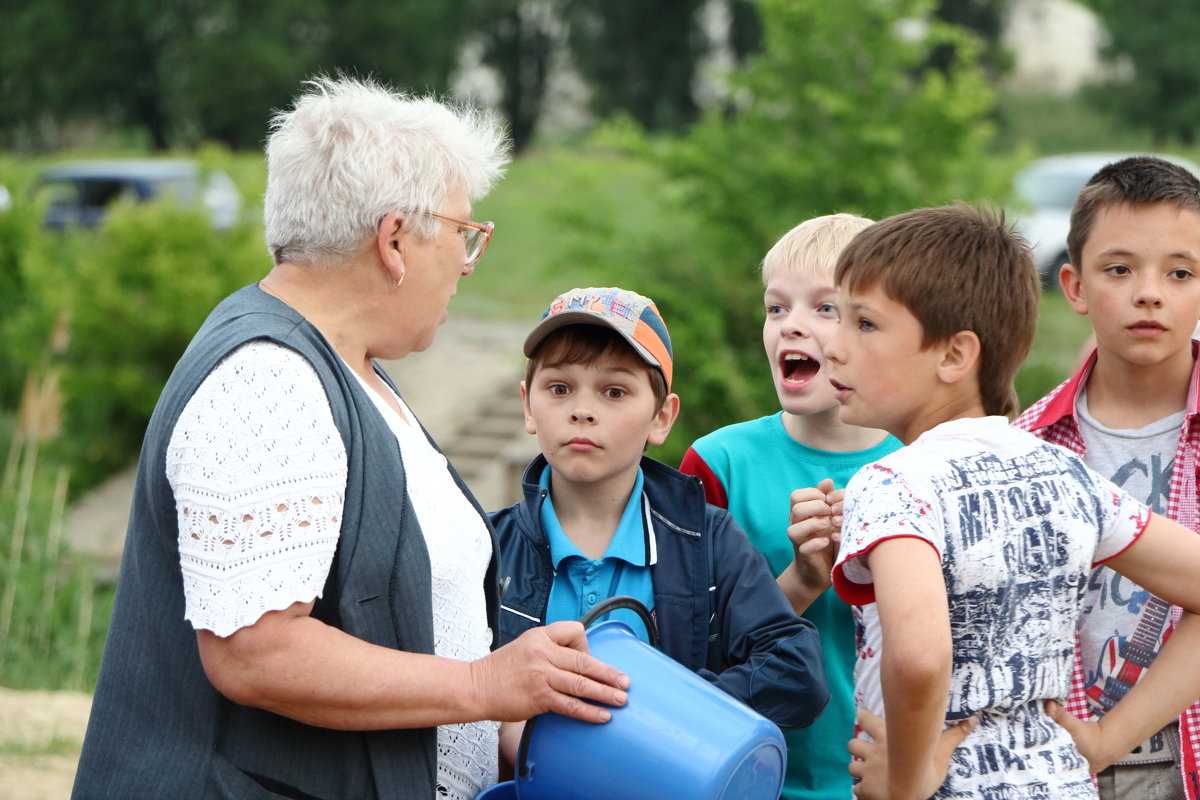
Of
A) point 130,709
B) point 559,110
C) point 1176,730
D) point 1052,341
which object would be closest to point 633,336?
point 130,709

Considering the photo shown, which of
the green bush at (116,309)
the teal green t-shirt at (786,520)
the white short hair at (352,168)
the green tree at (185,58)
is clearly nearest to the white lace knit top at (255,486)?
the white short hair at (352,168)

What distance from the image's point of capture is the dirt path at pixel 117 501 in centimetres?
487

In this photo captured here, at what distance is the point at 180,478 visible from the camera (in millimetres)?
1659

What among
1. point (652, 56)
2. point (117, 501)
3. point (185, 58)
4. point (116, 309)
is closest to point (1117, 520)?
point (116, 309)

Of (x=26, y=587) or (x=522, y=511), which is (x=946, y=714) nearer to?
(x=522, y=511)

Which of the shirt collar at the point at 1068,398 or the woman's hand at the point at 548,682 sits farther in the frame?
the shirt collar at the point at 1068,398

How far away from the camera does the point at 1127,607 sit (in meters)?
2.14

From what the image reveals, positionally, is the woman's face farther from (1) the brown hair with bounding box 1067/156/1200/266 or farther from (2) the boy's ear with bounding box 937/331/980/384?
(1) the brown hair with bounding box 1067/156/1200/266

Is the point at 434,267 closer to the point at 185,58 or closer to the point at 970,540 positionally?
the point at 970,540

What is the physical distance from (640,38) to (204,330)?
37.1 meters

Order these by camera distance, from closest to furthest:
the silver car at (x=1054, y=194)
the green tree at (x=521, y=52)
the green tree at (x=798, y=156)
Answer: the green tree at (x=798, y=156) < the silver car at (x=1054, y=194) < the green tree at (x=521, y=52)

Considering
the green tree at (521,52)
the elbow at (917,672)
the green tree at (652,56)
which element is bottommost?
the elbow at (917,672)

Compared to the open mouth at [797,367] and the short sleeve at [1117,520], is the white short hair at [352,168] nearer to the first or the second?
the open mouth at [797,367]

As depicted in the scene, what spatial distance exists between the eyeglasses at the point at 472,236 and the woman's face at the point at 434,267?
1cm
